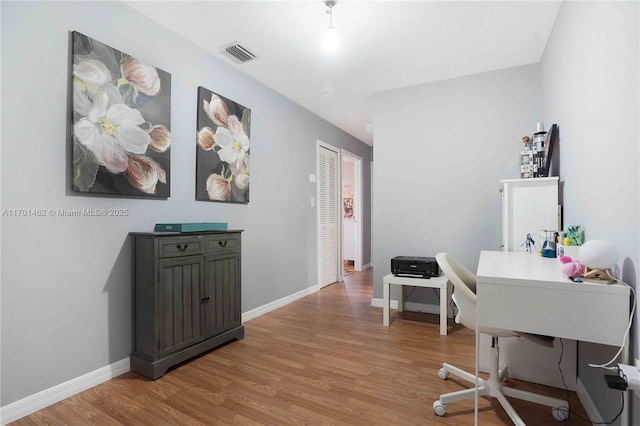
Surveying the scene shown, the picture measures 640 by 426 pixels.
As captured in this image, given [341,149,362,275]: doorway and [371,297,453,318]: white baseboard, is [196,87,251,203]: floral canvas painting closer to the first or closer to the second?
[371,297,453,318]: white baseboard

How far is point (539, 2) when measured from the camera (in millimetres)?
2209

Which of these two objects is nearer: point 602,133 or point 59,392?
point 602,133

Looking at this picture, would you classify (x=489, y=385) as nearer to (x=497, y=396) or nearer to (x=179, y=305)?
(x=497, y=396)

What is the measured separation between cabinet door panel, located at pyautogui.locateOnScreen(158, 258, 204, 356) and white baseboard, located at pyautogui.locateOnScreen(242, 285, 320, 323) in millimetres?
899

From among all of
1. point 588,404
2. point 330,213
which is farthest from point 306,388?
point 330,213

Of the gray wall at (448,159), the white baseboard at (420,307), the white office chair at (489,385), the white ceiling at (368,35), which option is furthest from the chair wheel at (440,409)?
the white ceiling at (368,35)

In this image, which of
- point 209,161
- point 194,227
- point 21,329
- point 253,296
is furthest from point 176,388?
point 209,161

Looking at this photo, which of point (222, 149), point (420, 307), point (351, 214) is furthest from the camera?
point (351, 214)

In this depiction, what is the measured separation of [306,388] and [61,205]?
1873 millimetres

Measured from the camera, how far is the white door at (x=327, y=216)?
188 inches

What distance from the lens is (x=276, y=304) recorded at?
12.2 ft

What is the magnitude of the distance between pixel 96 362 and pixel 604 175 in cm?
308

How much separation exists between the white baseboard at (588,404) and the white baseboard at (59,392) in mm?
2809

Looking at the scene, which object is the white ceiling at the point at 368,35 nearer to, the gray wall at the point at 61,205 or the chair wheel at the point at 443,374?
the gray wall at the point at 61,205
